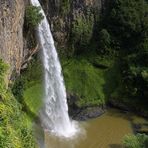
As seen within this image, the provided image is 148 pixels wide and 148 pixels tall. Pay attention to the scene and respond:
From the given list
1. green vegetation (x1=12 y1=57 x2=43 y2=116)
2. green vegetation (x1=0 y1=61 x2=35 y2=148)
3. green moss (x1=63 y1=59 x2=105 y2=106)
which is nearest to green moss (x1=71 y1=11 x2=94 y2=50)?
green moss (x1=63 y1=59 x2=105 y2=106)

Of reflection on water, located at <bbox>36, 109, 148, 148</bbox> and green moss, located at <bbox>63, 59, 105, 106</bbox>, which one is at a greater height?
green moss, located at <bbox>63, 59, 105, 106</bbox>

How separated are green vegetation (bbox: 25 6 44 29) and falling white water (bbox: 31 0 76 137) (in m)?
0.93

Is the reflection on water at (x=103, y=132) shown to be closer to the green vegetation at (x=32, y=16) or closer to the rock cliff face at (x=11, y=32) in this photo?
the rock cliff face at (x=11, y=32)

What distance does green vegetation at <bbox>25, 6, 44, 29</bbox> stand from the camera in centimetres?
2350

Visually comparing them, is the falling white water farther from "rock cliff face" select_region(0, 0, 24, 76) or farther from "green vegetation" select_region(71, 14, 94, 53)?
"green vegetation" select_region(71, 14, 94, 53)

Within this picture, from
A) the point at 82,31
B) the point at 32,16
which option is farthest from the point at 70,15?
the point at 32,16

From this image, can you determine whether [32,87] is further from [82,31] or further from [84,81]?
[82,31]

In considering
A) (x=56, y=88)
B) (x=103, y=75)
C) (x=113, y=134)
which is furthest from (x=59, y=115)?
(x=103, y=75)

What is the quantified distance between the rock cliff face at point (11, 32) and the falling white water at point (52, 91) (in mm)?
3087

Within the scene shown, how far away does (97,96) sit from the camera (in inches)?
1103

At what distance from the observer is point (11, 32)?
20219 mm

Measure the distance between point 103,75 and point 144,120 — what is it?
4508 mm

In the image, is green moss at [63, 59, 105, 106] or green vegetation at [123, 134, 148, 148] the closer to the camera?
green vegetation at [123, 134, 148, 148]

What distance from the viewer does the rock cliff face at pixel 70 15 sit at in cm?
2765
